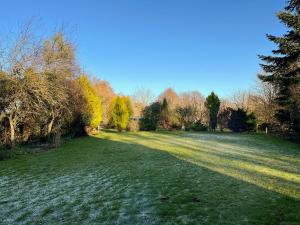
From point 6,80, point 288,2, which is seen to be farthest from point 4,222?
point 288,2

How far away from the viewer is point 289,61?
18672mm

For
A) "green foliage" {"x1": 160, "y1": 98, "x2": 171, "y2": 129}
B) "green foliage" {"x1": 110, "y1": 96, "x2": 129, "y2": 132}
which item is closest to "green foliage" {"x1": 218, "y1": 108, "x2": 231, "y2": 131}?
"green foliage" {"x1": 160, "y1": 98, "x2": 171, "y2": 129}

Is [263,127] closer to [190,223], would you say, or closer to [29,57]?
[29,57]

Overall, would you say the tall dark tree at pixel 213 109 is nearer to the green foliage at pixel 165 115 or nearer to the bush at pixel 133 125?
the green foliage at pixel 165 115

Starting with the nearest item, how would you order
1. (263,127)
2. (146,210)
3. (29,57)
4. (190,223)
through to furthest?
(190,223)
(146,210)
(29,57)
(263,127)

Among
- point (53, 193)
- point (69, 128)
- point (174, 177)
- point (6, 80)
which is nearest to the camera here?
point (53, 193)

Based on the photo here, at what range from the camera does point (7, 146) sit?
1238 centimetres

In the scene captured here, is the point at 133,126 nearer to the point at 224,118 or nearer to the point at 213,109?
the point at 213,109

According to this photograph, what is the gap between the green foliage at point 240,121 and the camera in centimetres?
3228

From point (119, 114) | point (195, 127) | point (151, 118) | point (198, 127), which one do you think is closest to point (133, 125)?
point (119, 114)

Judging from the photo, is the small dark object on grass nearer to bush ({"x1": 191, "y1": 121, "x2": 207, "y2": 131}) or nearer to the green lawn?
the green lawn

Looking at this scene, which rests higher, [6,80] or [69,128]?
[6,80]

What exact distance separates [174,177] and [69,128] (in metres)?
14.8

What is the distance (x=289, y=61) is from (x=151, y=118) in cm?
1798
